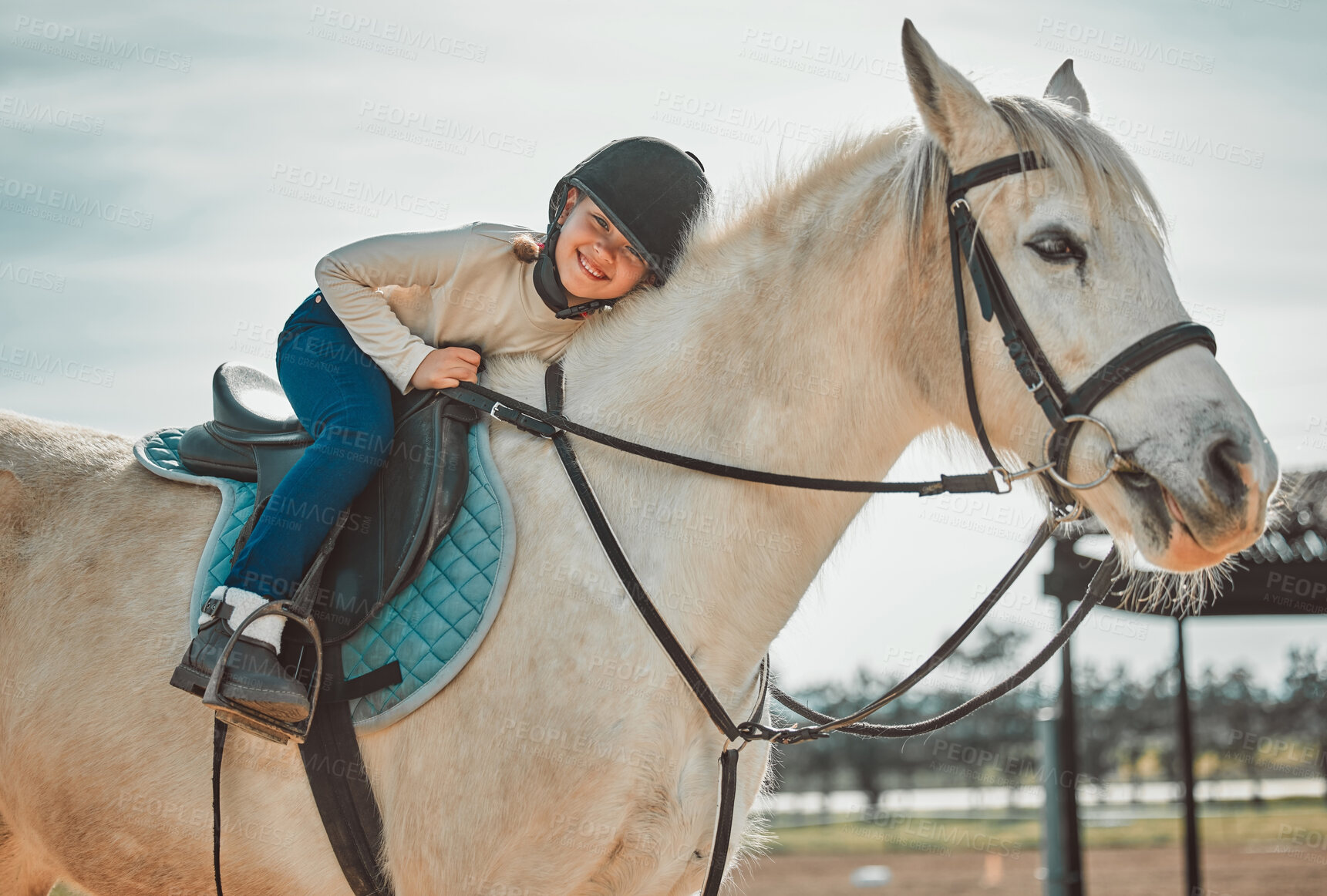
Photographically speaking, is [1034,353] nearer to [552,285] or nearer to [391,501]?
[552,285]

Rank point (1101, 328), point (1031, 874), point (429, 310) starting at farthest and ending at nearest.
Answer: point (1031, 874) → point (429, 310) → point (1101, 328)

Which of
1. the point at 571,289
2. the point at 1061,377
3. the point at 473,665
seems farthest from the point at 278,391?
the point at 1061,377

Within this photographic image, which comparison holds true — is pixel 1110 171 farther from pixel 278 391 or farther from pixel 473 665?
Answer: pixel 278 391

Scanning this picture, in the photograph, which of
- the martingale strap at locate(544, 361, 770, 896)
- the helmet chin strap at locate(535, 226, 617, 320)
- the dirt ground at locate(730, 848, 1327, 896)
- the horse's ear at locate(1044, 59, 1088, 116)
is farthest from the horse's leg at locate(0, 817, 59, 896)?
the dirt ground at locate(730, 848, 1327, 896)

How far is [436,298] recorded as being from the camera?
2.93m

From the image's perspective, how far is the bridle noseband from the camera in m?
2.15

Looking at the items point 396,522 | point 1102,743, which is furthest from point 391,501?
point 1102,743

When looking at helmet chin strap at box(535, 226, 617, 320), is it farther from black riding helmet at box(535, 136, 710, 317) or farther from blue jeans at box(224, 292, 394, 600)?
blue jeans at box(224, 292, 394, 600)

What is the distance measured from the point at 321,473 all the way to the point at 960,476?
1709 millimetres

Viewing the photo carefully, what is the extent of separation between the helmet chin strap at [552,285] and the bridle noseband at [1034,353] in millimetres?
1093

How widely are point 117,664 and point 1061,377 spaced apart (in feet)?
8.94

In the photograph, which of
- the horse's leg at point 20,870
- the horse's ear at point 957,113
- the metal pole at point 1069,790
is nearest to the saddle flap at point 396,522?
the horse's ear at point 957,113

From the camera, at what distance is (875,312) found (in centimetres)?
252

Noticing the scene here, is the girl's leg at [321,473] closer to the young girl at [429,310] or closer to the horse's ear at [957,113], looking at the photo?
the young girl at [429,310]
